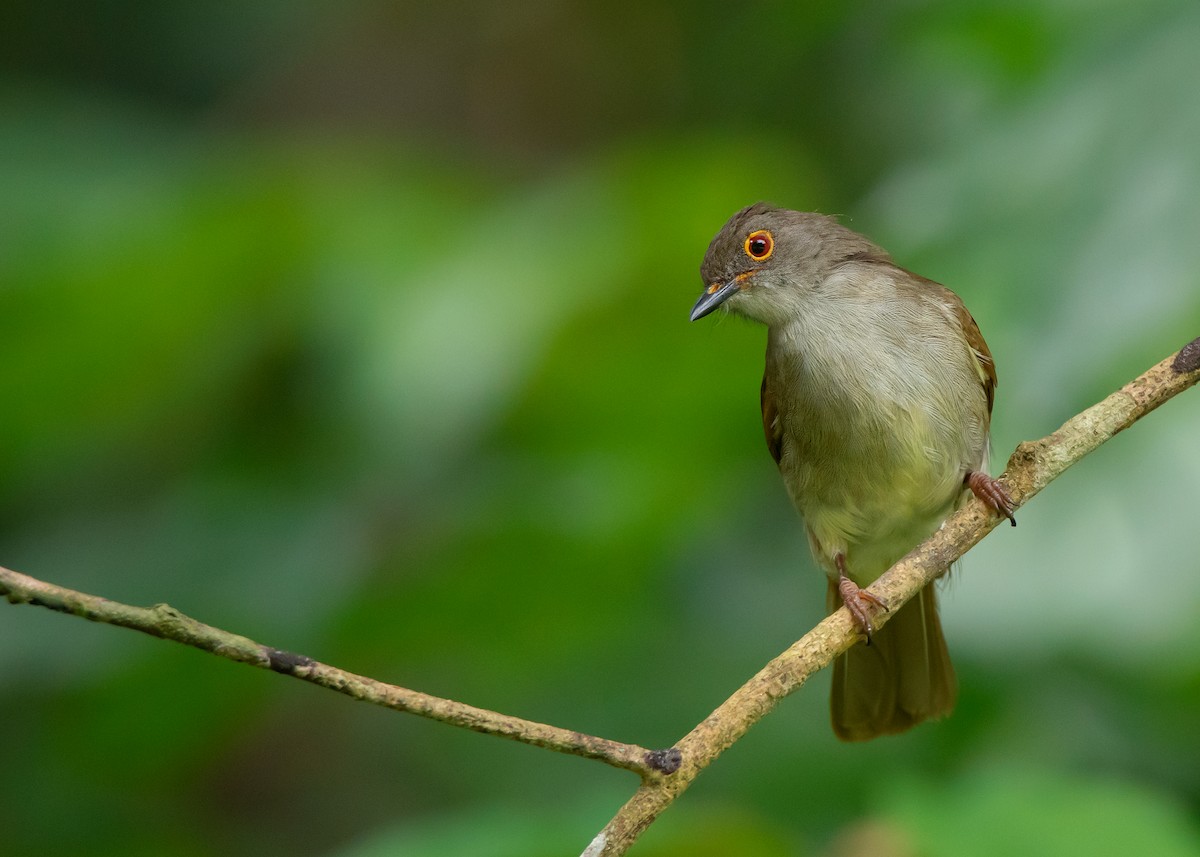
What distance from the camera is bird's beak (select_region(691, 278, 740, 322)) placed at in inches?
167

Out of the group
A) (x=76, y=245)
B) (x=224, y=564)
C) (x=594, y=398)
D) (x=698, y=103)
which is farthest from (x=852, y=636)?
(x=698, y=103)

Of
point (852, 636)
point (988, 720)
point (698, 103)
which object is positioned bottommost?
point (852, 636)

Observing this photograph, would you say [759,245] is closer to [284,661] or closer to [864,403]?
[864,403]

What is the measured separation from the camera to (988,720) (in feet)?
15.3

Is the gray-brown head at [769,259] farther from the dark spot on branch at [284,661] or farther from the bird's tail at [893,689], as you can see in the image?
the dark spot on branch at [284,661]

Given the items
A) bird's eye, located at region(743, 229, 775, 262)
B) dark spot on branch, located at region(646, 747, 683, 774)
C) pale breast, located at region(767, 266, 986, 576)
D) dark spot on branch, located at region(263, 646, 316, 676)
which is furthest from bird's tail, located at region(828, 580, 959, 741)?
dark spot on branch, located at region(263, 646, 316, 676)

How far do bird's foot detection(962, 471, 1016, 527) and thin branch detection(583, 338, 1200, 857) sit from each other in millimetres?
41

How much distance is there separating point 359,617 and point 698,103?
13.4 feet

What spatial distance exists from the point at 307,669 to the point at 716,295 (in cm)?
265

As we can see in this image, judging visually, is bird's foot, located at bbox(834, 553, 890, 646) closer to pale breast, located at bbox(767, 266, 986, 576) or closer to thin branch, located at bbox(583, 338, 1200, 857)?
thin branch, located at bbox(583, 338, 1200, 857)

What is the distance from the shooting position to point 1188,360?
2.52 metres

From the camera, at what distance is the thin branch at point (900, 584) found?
2086 millimetres

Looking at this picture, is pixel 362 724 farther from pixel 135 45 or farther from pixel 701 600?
pixel 135 45

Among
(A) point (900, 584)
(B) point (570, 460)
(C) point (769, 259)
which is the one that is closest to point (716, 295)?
(C) point (769, 259)
